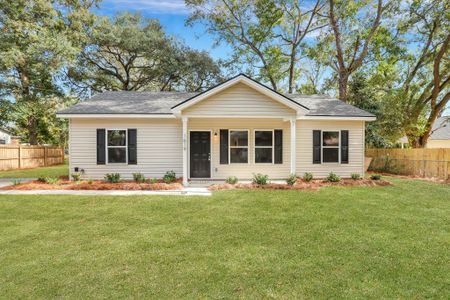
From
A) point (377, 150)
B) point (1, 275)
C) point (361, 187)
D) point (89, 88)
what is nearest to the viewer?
point (1, 275)

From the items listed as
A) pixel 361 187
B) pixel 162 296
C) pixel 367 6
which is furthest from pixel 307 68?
pixel 162 296

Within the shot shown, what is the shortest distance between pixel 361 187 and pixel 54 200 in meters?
9.87

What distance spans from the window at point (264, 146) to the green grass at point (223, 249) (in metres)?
4.33

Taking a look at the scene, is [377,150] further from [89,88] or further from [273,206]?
[89,88]

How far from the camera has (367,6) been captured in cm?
1738

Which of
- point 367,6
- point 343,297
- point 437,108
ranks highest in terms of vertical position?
point 367,6

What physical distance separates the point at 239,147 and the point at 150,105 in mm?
4309

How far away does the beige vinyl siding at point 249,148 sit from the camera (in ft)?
37.0

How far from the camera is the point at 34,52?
18.0m

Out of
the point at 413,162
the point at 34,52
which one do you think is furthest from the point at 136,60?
the point at 413,162

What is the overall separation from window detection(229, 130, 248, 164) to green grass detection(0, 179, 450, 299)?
430 centimetres

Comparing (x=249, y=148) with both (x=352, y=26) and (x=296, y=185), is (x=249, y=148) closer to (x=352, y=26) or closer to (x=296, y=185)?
(x=296, y=185)

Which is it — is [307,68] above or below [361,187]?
above

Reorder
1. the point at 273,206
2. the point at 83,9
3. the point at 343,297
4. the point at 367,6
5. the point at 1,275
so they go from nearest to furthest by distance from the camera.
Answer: the point at 343,297, the point at 1,275, the point at 273,206, the point at 367,6, the point at 83,9
